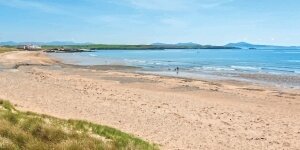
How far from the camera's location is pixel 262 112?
2102cm

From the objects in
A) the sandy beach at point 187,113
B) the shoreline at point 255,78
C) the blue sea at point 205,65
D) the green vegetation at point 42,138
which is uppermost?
the green vegetation at point 42,138

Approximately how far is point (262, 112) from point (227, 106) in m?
2.12

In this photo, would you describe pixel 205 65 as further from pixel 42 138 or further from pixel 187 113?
pixel 42 138

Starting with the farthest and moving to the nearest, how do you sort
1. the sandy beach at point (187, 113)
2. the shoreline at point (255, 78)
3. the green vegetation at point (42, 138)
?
the shoreline at point (255, 78), the sandy beach at point (187, 113), the green vegetation at point (42, 138)

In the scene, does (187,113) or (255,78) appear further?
(255,78)

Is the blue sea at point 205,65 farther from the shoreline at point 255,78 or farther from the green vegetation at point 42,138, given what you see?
the green vegetation at point 42,138

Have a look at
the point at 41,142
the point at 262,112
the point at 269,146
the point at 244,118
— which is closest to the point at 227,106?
the point at 262,112

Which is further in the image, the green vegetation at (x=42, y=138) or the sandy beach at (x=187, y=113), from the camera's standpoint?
the sandy beach at (x=187, y=113)

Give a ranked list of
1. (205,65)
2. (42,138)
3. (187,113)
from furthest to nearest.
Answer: (205,65)
(187,113)
(42,138)

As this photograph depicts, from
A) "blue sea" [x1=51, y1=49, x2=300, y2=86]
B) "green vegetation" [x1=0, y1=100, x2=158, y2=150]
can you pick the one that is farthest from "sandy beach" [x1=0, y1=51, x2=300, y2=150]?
"blue sea" [x1=51, y1=49, x2=300, y2=86]

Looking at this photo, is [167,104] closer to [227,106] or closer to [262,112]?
[227,106]

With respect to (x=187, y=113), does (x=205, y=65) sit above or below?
below

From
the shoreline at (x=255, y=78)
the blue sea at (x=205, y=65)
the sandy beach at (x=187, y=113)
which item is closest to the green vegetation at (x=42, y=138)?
the sandy beach at (x=187, y=113)

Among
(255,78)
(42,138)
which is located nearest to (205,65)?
(255,78)
